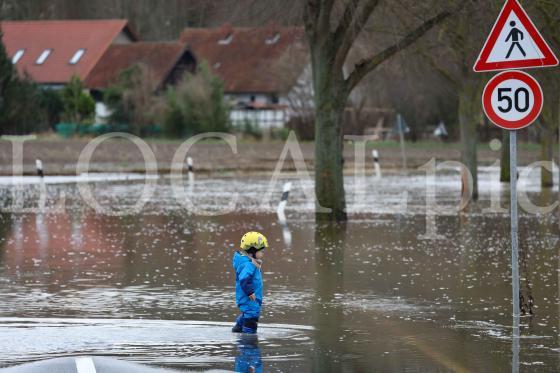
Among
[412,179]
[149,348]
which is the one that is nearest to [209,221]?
[149,348]

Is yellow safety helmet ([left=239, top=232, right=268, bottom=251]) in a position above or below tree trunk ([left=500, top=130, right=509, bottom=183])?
below

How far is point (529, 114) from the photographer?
1008 cm

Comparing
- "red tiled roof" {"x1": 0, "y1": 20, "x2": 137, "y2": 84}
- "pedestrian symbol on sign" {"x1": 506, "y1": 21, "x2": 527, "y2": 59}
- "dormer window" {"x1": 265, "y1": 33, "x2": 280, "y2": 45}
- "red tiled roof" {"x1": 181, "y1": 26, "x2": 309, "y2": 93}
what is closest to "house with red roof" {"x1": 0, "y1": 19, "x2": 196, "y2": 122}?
"red tiled roof" {"x1": 0, "y1": 20, "x2": 137, "y2": 84}

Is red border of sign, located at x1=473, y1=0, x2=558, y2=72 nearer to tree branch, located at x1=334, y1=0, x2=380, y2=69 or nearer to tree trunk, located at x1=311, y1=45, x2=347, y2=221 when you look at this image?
tree branch, located at x1=334, y1=0, x2=380, y2=69

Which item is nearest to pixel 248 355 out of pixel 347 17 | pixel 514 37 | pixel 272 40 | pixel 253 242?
pixel 253 242

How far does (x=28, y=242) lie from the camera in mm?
19719

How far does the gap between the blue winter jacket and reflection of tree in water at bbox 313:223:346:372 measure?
0.64m

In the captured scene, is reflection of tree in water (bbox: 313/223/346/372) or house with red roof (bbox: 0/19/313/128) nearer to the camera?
reflection of tree in water (bbox: 313/223/346/372)

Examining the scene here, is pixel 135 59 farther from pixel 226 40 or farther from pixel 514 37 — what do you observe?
pixel 514 37

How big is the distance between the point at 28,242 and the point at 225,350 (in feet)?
33.7

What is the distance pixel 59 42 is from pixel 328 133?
55600 mm

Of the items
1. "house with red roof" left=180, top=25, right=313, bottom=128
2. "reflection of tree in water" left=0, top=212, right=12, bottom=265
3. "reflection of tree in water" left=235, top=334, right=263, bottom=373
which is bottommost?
"reflection of tree in water" left=235, top=334, right=263, bottom=373

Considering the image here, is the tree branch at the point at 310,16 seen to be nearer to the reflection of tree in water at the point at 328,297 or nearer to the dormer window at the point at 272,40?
the reflection of tree in water at the point at 328,297

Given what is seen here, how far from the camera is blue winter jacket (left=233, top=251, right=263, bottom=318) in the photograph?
1060cm
